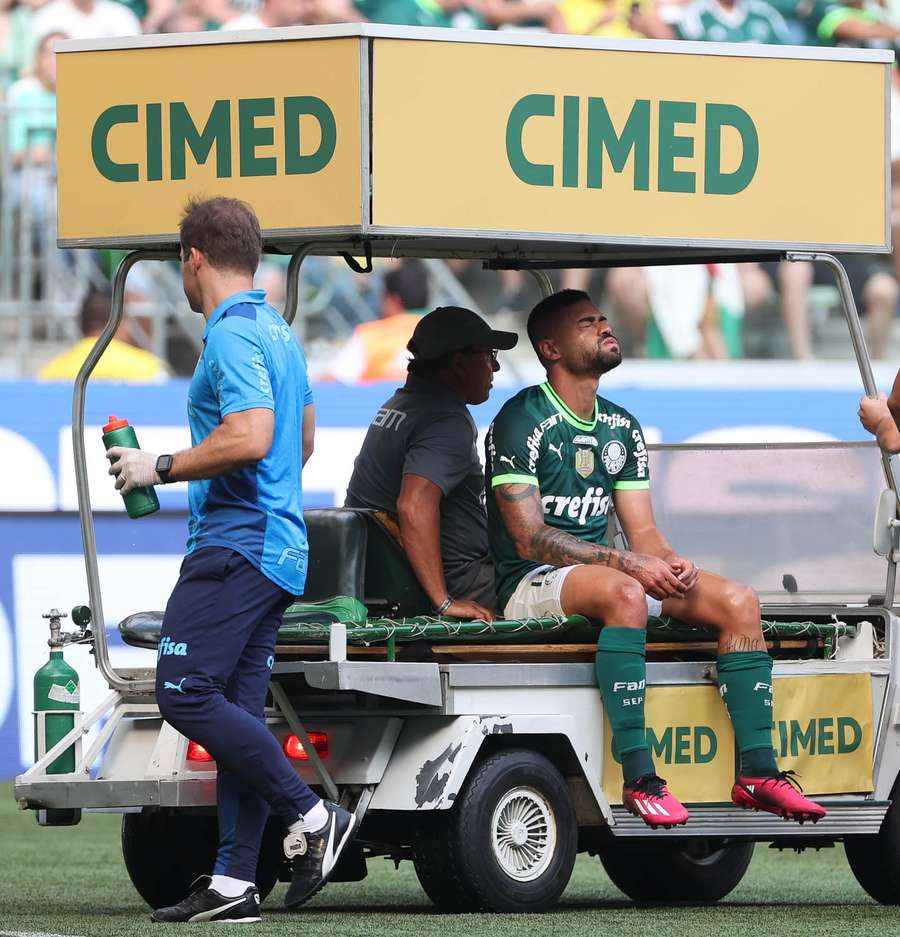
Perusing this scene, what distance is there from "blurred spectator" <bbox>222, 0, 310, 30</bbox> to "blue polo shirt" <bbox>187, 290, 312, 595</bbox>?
8.32 m

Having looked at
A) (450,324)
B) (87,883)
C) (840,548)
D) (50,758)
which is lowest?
(87,883)

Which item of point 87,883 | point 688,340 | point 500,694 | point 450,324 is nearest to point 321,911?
point 500,694

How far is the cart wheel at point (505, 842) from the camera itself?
6148mm

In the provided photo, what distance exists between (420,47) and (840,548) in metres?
2.54

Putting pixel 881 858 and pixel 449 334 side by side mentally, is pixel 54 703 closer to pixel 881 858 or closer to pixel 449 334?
pixel 449 334

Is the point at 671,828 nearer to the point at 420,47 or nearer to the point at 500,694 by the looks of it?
the point at 500,694

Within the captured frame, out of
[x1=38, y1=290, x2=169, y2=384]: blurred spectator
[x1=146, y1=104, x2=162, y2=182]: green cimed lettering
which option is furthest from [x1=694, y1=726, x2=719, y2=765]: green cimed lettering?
[x1=38, y1=290, x2=169, y2=384]: blurred spectator

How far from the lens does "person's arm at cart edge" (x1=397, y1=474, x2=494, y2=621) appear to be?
678cm

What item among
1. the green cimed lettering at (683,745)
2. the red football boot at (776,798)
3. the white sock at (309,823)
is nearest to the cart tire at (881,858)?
the red football boot at (776,798)

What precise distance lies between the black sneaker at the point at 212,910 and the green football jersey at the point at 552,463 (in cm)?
143

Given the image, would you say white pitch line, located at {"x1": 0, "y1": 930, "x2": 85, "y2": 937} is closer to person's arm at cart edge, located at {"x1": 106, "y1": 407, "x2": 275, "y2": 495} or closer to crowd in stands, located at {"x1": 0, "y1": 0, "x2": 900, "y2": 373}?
person's arm at cart edge, located at {"x1": 106, "y1": 407, "x2": 275, "y2": 495}

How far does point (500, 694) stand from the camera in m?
6.35

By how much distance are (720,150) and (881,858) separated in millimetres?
2228

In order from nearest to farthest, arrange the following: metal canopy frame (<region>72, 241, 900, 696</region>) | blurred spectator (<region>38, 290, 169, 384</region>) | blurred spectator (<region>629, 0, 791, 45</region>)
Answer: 1. metal canopy frame (<region>72, 241, 900, 696</region>)
2. blurred spectator (<region>38, 290, 169, 384</region>)
3. blurred spectator (<region>629, 0, 791, 45</region>)
